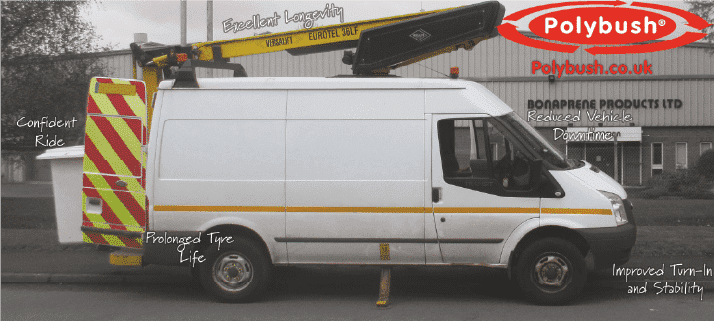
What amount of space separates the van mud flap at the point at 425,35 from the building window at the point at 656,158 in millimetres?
22964

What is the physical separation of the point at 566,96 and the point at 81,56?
2065 cm

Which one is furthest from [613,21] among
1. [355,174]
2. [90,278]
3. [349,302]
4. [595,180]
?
[90,278]

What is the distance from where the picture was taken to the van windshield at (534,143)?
6.71 metres

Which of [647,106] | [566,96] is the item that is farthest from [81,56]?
[647,106]

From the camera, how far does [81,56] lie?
13961 mm

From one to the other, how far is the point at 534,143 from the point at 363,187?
5.93 feet

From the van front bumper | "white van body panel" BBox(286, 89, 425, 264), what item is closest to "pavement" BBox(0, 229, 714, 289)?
the van front bumper

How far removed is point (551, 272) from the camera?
21.8 ft

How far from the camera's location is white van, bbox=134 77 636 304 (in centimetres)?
657

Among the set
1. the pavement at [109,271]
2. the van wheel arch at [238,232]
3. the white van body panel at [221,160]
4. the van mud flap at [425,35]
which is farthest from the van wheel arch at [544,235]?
the van wheel arch at [238,232]

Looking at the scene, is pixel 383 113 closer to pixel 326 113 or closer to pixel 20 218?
pixel 326 113

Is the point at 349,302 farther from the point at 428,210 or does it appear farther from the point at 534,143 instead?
the point at 534,143

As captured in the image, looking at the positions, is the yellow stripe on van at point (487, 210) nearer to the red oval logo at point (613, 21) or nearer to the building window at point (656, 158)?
the red oval logo at point (613, 21)

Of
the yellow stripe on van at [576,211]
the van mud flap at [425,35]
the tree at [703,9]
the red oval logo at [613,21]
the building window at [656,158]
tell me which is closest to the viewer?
the yellow stripe on van at [576,211]
